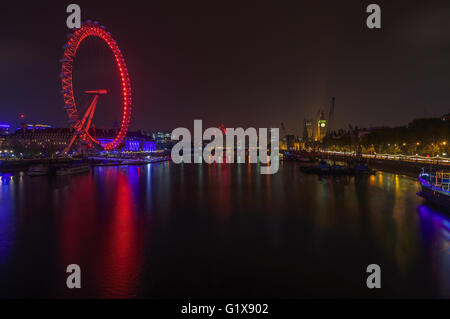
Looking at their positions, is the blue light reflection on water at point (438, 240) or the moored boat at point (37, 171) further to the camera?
the moored boat at point (37, 171)

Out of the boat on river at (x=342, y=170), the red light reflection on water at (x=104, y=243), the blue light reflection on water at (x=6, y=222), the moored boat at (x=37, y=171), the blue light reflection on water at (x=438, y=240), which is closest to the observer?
the red light reflection on water at (x=104, y=243)

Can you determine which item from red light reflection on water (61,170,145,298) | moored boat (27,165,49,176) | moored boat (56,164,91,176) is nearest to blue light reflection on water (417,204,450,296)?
red light reflection on water (61,170,145,298)

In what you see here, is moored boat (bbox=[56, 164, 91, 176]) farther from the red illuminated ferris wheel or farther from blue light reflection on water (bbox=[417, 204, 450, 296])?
blue light reflection on water (bbox=[417, 204, 450, 296])

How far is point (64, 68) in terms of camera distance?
3155 cm

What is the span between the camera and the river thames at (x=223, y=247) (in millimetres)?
7109

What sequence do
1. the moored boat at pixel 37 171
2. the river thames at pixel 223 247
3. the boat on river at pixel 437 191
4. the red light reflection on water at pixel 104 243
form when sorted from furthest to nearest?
1. the moored boat at pixel 37 171
2. the boat on river at pixel 437 191
3. the red light reflection on water at pixel 104 243
4. the river thames at pixel 223 247

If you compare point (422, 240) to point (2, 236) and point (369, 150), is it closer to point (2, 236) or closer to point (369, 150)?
point (2, 236)

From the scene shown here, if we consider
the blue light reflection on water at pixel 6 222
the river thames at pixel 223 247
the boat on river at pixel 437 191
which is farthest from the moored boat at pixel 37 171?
the boat on river at pixel 437 191

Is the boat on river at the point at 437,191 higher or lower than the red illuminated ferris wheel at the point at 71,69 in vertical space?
lower

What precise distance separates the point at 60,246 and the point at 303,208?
11.1 metres

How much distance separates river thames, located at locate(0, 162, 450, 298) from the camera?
711cm

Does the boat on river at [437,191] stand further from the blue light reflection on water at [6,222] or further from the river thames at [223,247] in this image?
the blue light reflection on water at [6,222]

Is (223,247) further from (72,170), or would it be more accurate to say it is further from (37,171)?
(72,170)

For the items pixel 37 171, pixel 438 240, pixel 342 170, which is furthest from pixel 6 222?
pixel 342 170
